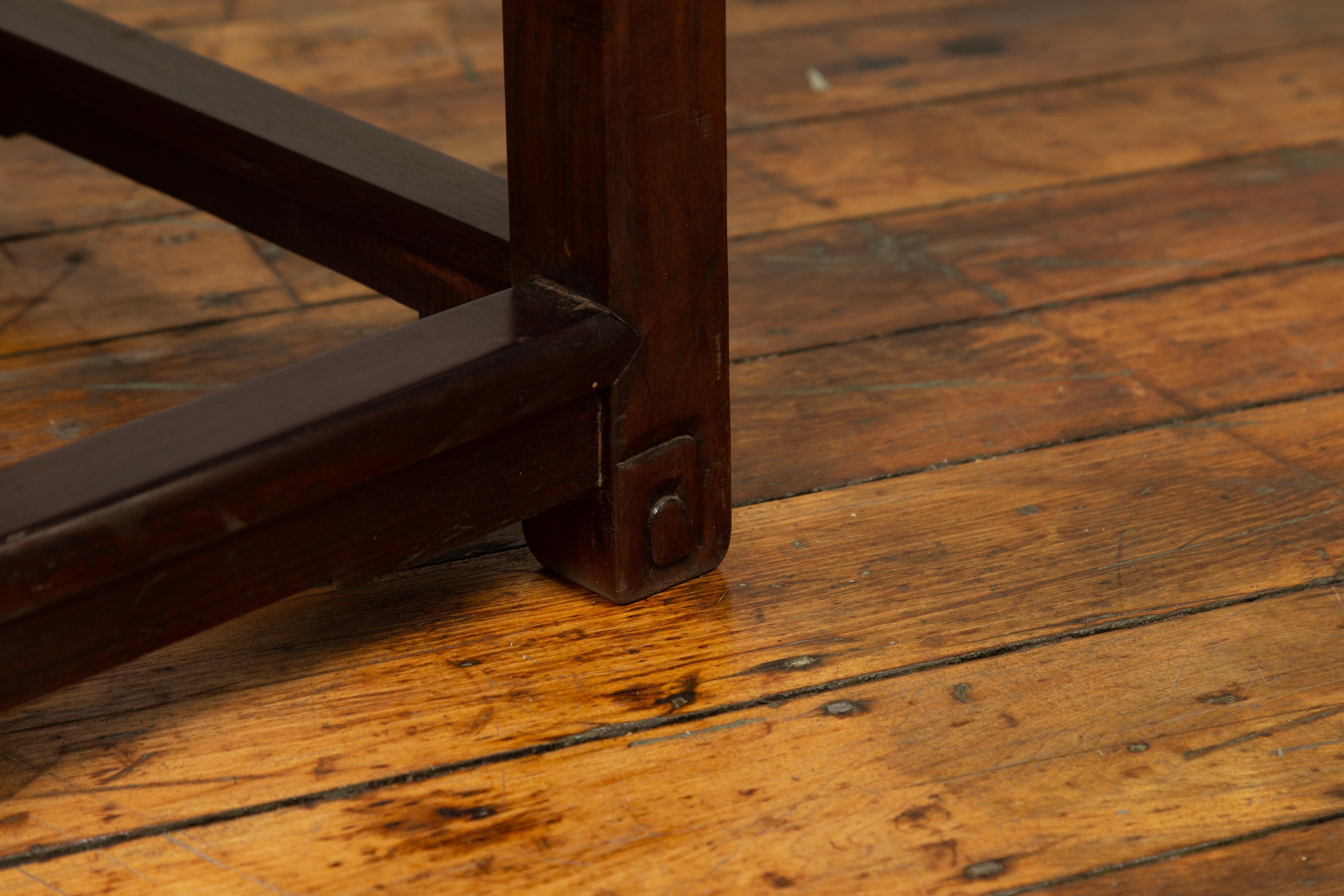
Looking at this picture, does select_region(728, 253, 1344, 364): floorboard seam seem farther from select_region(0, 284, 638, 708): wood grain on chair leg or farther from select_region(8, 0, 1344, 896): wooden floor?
select_region(0, 284, 638, 708): wood grain on chair leg

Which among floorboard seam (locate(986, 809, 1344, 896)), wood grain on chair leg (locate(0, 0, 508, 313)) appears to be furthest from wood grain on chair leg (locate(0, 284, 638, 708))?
floorboard seam (locate(986, 809, 1344, 896))

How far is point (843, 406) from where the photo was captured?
1169 mm

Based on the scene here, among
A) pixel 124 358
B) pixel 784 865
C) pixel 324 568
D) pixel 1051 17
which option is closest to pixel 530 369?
pixel 324 568

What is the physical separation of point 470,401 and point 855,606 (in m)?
0.27

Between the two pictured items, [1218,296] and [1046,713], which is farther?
[1218,296]

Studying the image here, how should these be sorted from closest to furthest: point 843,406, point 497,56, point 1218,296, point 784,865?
point 784,865 → point 843,406 → point 1218,296 → point 497,56

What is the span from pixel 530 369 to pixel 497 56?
1251 mm

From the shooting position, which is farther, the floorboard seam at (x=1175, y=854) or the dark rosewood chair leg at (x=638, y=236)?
the dark rosewood chair leg at (x=638, y=236)

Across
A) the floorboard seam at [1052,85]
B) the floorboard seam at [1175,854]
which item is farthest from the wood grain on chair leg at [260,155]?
the floorboard seam at [1052,85]

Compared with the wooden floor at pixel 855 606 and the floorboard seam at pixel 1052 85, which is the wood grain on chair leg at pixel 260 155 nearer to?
the wooden floor at pixel 855 606

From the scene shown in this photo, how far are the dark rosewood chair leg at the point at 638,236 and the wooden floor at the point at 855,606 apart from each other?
4 cm

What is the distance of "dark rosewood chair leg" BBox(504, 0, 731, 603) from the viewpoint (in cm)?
81

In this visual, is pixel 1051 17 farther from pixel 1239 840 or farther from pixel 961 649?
pixel 1239 840

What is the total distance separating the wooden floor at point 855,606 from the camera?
2.45 feet
